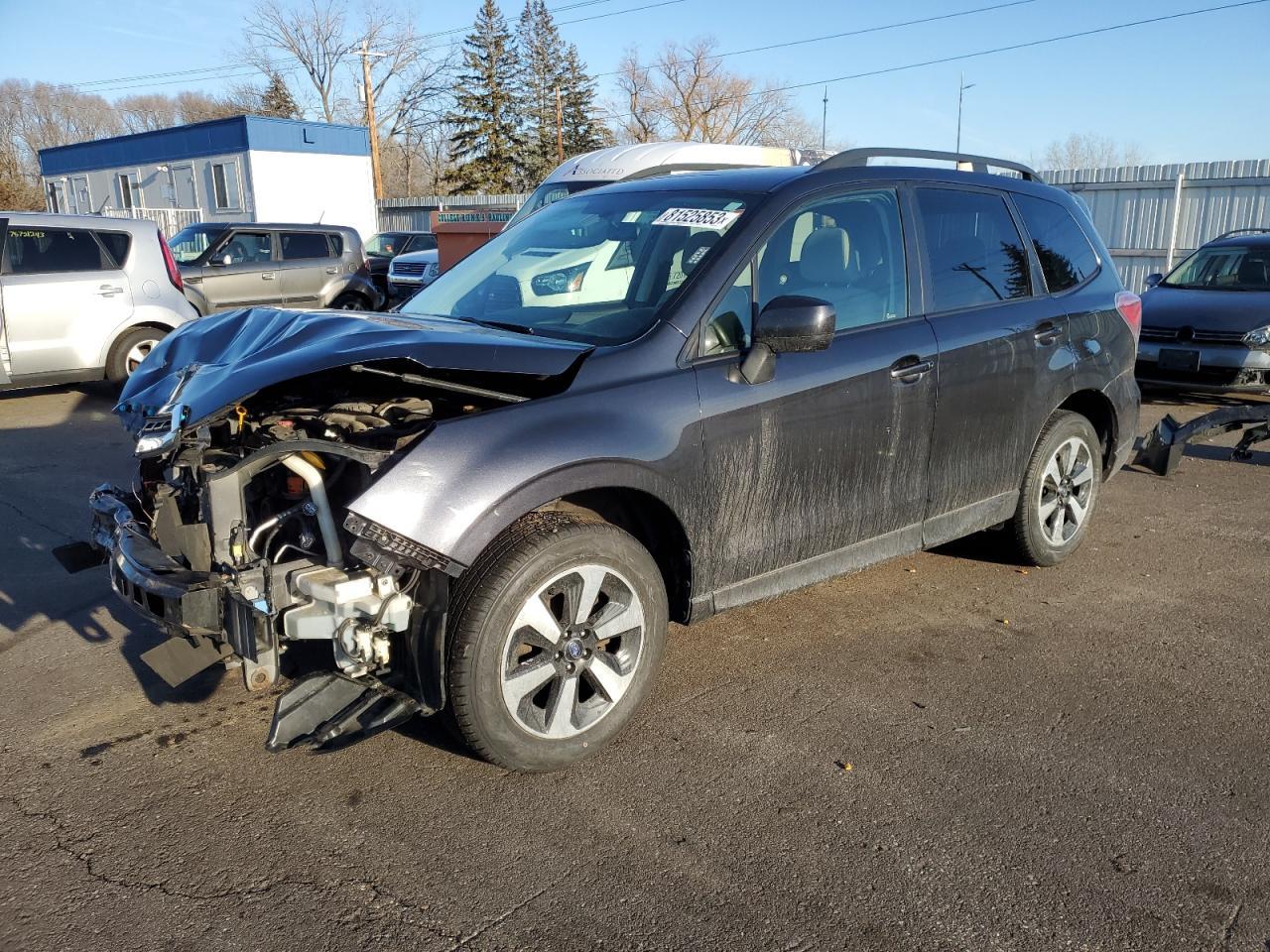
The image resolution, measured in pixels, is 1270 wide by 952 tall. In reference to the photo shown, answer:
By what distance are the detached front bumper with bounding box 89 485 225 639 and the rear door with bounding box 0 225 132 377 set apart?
731 cm

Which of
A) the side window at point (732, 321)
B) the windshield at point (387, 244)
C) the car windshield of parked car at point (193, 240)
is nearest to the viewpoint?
the side window at point (732, 321)

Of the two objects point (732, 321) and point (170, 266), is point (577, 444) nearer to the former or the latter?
point (732, 321)

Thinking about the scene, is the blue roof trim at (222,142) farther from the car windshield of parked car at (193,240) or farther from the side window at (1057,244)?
the side window at (1057,244)


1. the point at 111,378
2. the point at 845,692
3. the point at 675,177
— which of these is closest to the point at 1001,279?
the point at 675,177

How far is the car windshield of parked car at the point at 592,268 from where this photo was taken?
381 cm

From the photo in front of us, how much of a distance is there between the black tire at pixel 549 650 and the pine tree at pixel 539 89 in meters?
50.1

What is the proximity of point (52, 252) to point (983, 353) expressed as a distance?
9.13 m

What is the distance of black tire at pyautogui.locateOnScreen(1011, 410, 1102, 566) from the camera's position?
506 cm

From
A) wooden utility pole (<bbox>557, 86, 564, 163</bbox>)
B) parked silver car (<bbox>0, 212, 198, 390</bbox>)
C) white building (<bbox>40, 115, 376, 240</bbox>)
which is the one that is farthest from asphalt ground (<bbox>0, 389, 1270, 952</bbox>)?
wooden utility pole (<bbox>557, 86, 564, 163</bbox>)

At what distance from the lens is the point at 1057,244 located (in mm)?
5234

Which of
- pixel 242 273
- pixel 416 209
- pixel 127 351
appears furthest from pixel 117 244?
pixel 416 209

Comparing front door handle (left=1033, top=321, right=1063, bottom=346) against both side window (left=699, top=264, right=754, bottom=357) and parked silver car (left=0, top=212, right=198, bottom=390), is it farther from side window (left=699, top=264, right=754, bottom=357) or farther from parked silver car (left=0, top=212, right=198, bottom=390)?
parked silver car (left=0, top=212, right=198, bottom=390)

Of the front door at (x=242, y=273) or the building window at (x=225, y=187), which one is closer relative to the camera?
the front door at (x=242, y=273)

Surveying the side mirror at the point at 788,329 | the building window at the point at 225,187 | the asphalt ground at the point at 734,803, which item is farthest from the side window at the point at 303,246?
the building window at the point at 225,187
